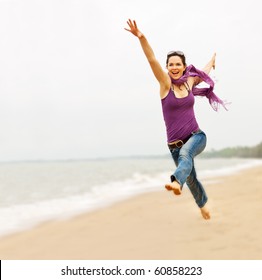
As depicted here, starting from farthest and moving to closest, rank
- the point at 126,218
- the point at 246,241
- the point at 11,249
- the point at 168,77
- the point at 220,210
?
the point at 126,218 < the point at 220,210 < the point at 11,249 < the point at 246,241 < the point at 168,77

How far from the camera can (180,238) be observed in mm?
7883

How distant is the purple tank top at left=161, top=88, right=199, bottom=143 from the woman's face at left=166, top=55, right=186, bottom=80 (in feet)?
0.68

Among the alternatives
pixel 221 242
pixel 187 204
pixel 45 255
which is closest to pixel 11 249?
pixel 45 255

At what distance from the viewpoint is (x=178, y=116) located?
13.7 ft

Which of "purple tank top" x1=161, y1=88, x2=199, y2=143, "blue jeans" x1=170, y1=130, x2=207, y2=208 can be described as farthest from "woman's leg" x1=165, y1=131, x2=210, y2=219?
"purple tank top" x1=161, y1=88, x2=199, y2=143

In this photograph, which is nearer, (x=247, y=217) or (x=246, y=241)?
(x=246, y=241)

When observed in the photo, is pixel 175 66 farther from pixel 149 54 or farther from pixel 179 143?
pixel 179 143

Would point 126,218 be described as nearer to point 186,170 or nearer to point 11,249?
point 11,249

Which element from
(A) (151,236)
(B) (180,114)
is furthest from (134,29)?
(A) (151,236)

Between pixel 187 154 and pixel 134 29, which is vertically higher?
pixel 134 29

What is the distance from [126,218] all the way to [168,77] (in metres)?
7.91

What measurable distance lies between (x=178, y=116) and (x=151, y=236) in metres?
4.92

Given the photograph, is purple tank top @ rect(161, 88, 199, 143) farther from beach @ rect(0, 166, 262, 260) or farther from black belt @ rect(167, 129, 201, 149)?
beach @ rect(0, 166, 262, 260)

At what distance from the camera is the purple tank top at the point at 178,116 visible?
4105 mm
